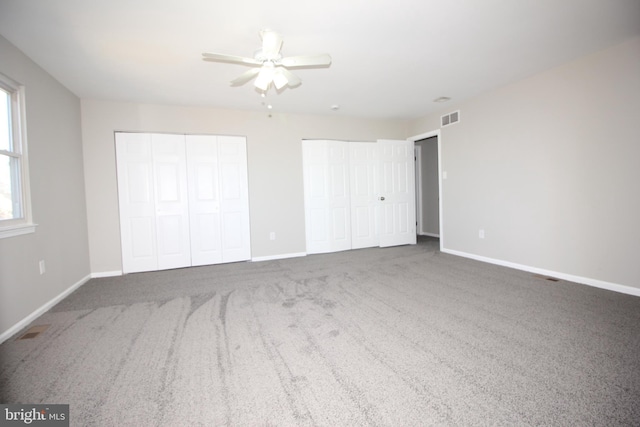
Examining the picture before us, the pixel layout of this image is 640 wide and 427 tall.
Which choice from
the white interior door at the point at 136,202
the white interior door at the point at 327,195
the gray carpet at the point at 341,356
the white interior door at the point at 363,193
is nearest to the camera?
the gray carpet at the point at 341,356

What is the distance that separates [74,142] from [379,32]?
4072 mm

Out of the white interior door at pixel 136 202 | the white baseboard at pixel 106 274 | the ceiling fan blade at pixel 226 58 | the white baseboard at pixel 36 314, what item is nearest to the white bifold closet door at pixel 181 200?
the white interior door at pixel 136 202

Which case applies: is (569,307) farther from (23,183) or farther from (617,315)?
(23,183)

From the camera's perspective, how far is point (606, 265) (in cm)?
311

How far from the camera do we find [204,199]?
471 centimetres

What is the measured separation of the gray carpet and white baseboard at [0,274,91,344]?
0.27 feet

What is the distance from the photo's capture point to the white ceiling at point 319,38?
2.26 m

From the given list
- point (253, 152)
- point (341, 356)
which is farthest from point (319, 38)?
point (341, 356)

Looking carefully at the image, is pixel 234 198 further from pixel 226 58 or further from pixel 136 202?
pixel 226 58

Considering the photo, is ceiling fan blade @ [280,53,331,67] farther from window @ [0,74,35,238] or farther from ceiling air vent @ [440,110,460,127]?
ceiling air vent @ [440,110,460,127]

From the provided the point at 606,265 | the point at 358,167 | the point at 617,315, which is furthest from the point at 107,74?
the point at 606,265

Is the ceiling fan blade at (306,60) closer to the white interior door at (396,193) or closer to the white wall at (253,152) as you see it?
the white wall at (253,152)

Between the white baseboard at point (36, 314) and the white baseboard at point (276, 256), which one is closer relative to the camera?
the white baseboard at point (36, 314)

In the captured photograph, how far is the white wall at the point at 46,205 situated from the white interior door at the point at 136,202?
46 cm
